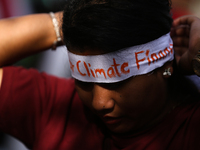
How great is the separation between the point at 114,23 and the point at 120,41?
0.22 ft

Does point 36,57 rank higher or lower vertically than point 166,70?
lower

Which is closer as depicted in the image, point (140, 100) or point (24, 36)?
point (140, 100)

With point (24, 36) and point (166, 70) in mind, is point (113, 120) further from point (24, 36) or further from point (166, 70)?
point (24, 36)

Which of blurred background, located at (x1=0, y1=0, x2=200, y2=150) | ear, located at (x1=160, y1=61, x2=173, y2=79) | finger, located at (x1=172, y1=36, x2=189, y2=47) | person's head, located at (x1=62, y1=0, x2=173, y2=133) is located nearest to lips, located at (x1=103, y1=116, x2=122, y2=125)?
person's head, located at (x1=62, y1=0, x2=173, y2=133)

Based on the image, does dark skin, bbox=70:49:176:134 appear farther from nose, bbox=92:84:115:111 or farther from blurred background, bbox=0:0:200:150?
blurred background, bbox=0:0:200:150

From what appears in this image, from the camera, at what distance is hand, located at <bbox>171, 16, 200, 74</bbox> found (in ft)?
2.86

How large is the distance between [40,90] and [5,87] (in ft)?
0.60

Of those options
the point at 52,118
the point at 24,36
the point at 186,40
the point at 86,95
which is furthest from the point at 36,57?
the point at 186,40

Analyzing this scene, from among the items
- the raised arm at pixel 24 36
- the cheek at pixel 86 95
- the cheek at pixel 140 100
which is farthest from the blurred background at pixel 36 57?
the cheek at pixel 140 100

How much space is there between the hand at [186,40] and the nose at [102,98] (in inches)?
14.5

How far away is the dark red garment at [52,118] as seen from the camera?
99 cm

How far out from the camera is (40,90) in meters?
1.18

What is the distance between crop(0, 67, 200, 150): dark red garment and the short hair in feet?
1.39

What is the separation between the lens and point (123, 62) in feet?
2.62
